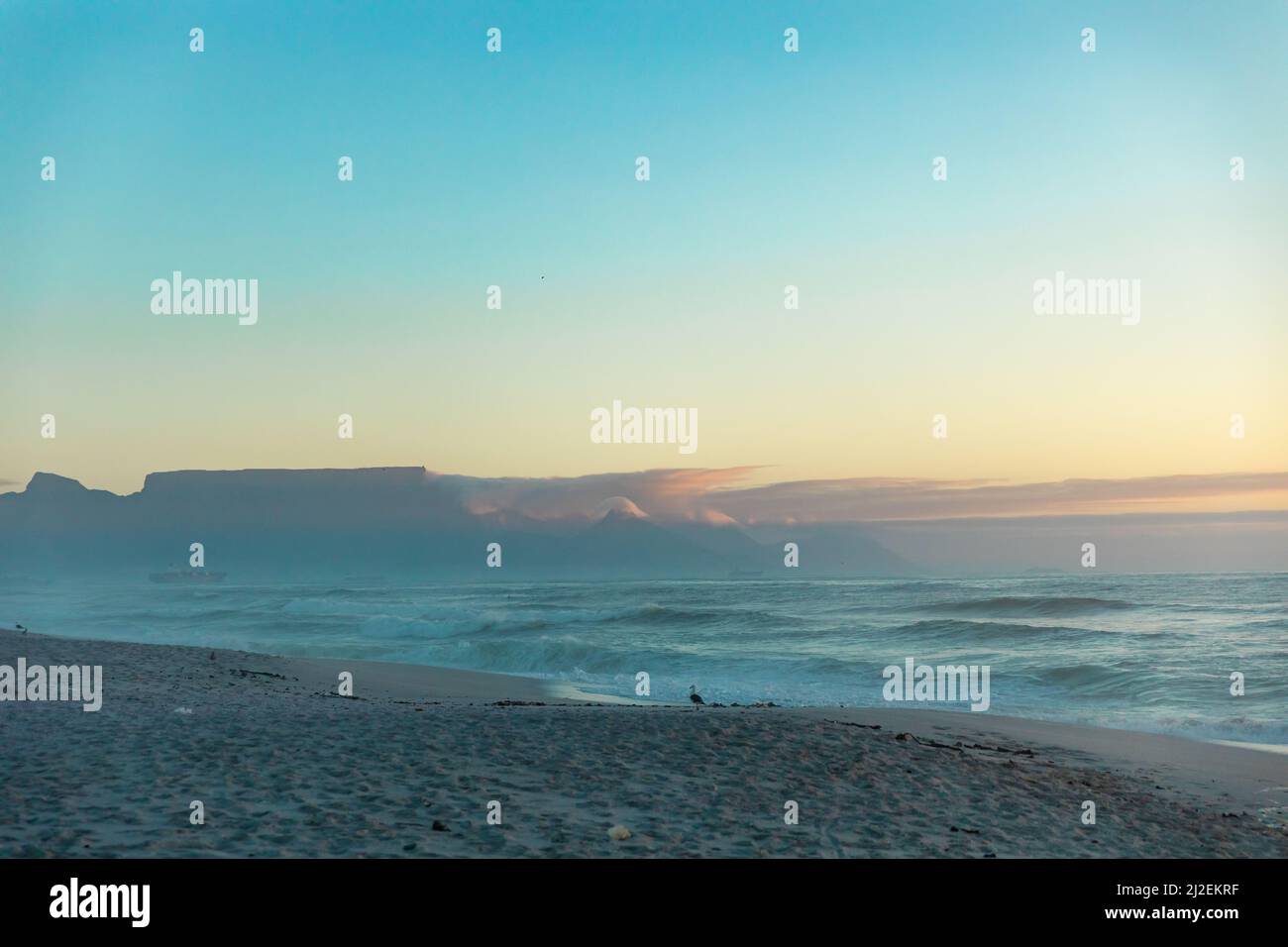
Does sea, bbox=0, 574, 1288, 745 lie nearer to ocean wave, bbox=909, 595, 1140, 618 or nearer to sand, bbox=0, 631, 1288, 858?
ocean wave, bbox=909, 595, 1140, 618

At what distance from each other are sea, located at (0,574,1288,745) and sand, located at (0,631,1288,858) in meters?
7.27

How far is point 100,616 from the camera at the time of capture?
5394cm

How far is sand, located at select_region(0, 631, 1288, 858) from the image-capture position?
762 centimetres

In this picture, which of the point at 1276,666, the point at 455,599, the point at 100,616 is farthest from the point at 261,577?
the point at 1276,666

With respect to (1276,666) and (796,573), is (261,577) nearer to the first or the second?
(796,573)

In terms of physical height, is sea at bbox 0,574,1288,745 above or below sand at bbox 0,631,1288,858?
below

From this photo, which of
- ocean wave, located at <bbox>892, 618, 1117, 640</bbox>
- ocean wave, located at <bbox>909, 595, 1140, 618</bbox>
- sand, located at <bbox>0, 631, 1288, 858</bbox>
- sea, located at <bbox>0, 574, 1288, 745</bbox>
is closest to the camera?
sand, located at <bbox>0, 631, 1288, 858</bbox>

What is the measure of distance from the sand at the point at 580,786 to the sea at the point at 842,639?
Result: 727cm

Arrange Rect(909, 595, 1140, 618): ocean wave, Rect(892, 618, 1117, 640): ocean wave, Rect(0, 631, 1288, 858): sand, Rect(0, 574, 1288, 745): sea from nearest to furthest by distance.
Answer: Rect(0, 631, 1288, 858): sand < Rect(0, 574, 1288, 745): sea < Rect(892, 618, 1117, 640): ocean wave < Rect(909, 595, 1140, 618): ocean wave

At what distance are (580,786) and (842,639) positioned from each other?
109 feet

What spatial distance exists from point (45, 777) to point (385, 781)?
2988 mm

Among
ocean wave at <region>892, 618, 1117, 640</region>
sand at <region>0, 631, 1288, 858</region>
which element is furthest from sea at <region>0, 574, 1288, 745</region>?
sand at <region>0, 631, 1288, 858</region>

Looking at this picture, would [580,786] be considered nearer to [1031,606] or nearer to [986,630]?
[986,630]

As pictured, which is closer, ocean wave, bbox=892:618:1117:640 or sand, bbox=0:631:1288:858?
sand, bbox=0:631:1288:858
